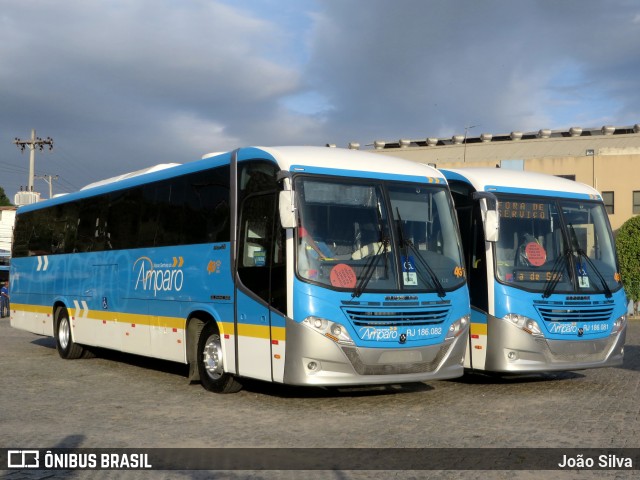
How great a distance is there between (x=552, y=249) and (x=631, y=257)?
100 ft

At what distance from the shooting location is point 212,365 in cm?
1141

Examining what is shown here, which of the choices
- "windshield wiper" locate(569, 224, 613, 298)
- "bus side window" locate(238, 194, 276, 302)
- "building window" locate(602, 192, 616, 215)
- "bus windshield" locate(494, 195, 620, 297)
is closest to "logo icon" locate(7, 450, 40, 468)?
"bus side window" locate(238, 194, 276, 302)

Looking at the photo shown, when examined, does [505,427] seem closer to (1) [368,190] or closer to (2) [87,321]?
(1) [368,190]

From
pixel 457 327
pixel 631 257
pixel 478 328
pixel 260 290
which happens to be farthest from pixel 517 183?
pixel 631 257

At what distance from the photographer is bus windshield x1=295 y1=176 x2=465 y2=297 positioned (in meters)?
9.80

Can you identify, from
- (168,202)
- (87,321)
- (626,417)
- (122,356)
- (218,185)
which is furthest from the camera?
(122,356)

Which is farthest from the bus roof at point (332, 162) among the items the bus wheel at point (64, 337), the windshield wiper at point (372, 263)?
the bus wheel at point (64, 337)

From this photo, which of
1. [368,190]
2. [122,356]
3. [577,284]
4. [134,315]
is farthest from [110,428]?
[122,356]

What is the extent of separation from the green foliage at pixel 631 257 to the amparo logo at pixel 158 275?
3104 cm

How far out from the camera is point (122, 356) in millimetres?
17344

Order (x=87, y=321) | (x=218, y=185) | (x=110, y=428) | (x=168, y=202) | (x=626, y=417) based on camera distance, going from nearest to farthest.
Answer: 1. (x=110, y=428)
2. (x=626, y=417)
3. (x=218, y=185)
4. (x=168, y=202)
5. (x=87, y=321)

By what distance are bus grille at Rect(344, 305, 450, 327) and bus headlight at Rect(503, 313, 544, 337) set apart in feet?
4.41

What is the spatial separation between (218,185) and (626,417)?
5.91 meters

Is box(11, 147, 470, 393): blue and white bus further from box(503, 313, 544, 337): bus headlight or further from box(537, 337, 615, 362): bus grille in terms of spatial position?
box(537, 337, 615, 362): bus grille
